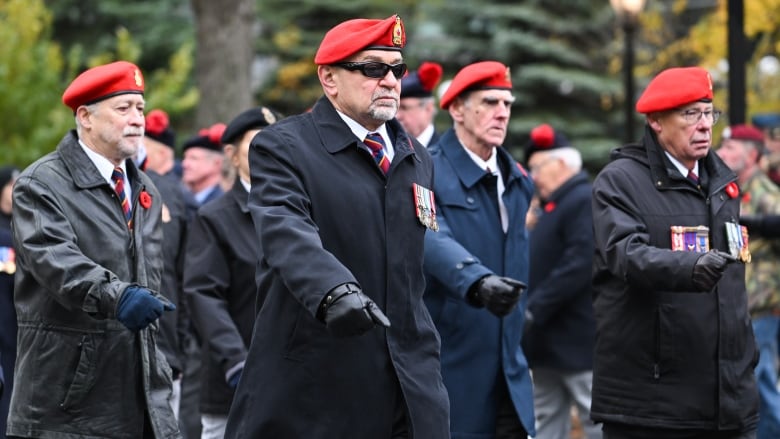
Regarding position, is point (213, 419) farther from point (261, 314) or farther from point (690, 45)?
point (690, 45)

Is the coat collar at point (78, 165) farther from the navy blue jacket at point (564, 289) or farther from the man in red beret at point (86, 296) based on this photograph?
the navy blue jacket at point (564, 289)

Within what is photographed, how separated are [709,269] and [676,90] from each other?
1.18 m

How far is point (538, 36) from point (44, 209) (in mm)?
20828

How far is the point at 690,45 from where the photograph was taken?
23156 millimetres

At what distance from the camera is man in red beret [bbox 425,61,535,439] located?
23.9ft

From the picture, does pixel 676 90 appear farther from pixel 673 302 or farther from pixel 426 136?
pixel 426 136

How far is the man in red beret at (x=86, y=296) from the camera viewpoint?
235 inches

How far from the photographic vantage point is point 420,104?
957 centimetres

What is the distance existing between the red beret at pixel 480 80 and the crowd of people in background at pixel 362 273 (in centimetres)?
2

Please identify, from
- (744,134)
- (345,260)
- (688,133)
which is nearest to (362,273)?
(345,260)

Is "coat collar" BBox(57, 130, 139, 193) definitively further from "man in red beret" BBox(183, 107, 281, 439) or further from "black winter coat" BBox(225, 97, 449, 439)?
"man in red beret" BBox(183, 107, 281, 439)

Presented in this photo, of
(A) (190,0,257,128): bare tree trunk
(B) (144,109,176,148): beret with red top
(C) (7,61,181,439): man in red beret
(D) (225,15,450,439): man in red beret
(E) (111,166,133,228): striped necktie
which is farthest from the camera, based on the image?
(A) (190,0,257,128): bare tree trunk

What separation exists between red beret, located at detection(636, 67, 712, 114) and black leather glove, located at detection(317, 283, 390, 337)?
2700mm

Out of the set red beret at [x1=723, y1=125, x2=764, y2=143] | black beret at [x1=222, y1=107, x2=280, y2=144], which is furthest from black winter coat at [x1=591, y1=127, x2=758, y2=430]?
red beret at [x1=723, y1=125, x2=764, y2=143]
